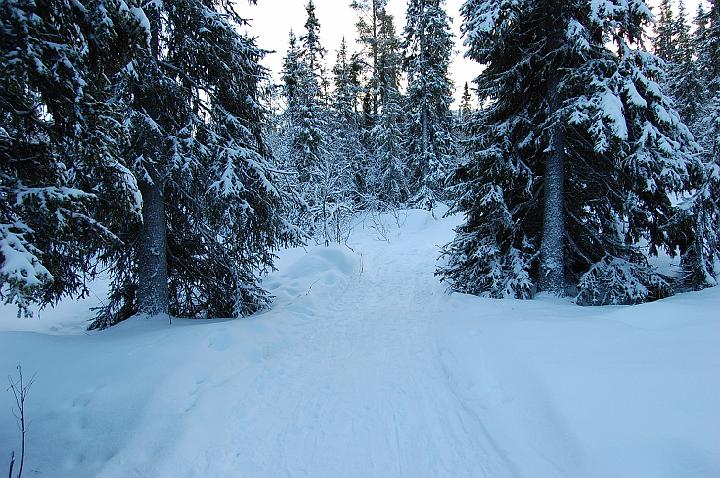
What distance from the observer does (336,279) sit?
11.0 metres

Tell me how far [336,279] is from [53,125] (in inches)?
310

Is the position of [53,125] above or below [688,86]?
below

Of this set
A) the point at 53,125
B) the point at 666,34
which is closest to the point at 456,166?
the point at 53,125

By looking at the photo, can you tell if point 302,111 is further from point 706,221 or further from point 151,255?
point 706,221

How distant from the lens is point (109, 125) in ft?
14.6

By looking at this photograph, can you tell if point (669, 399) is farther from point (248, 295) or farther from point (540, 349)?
point (248, 295)

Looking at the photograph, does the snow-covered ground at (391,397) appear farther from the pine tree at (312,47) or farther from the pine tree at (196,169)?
the pine tree at (312,47)

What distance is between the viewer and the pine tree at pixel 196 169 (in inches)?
249

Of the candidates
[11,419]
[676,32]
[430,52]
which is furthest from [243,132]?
[676,32]

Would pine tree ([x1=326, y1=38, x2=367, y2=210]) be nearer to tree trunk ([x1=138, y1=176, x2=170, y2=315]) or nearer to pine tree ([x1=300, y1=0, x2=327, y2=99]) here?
pine tree ([x1=300, y1=0, x2=327, y2=99])

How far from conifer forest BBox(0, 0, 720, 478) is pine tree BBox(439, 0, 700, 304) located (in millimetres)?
54

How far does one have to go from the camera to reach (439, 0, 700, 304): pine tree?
6316mm

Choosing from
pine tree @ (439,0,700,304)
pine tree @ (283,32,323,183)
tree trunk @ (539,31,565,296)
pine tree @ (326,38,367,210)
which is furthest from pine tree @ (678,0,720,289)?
pine tree @ (326,38,367,210)

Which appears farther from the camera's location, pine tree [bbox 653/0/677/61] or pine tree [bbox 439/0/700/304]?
pine tree [bbox 653/0/677/61]
